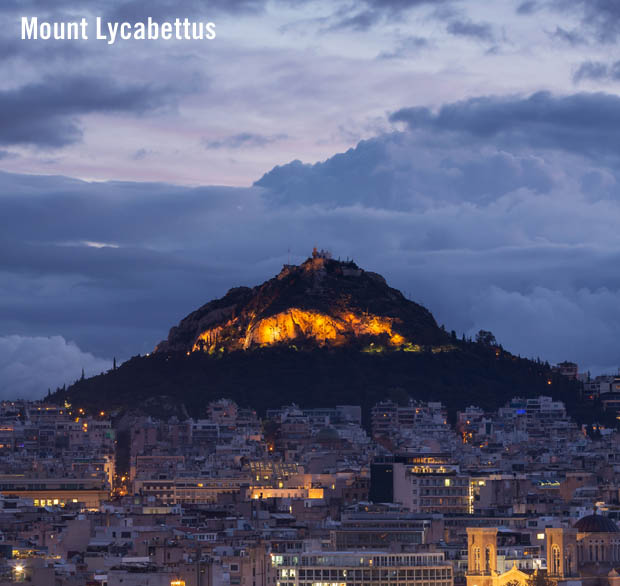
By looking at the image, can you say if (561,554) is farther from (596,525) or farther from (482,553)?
(482,553)

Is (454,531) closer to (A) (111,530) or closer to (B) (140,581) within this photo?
(A) (111,530)

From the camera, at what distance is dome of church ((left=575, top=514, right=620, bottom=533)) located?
139 m

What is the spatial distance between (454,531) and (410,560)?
38.9m

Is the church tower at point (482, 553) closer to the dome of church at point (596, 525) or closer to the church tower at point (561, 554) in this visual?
the church tower at point (561, 554)

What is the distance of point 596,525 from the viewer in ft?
456

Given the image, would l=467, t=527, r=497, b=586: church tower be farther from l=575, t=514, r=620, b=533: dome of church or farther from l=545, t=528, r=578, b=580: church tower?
l=575, t=514, r=620, b=533: dome of church

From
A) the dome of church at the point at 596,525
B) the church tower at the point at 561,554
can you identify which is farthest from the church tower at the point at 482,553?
the dome of church at the point at 596,525

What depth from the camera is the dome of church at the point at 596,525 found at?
139m

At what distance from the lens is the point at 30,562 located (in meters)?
129

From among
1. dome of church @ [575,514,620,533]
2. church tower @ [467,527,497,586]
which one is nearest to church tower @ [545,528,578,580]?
dome of church @ [575,514,620,533]

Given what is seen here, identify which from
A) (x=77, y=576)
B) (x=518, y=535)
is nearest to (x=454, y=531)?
(x=518, y=535)

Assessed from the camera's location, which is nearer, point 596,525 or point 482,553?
point 596,525

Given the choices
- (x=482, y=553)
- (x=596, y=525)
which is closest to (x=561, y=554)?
(x=596, y=525)

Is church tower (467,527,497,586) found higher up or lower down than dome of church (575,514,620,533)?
lower down
